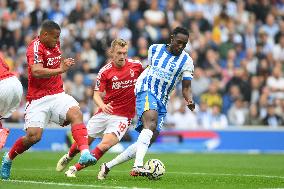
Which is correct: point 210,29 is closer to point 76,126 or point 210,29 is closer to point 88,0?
point 88,0

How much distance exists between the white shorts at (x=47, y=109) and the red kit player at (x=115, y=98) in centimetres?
127

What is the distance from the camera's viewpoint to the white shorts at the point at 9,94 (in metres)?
12.4

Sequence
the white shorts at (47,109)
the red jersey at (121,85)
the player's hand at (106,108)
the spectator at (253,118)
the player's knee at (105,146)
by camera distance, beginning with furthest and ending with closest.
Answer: the spectator at (253,118)
the red jersey at (121,85)
the player's knee at (105,146)
the player's hand at (106,108)
the white shorts at (47,109)

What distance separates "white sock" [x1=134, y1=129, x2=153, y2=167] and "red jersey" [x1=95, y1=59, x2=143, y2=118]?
147 centimetres

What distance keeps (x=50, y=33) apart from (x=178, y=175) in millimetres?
3547

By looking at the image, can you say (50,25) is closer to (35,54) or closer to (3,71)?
(35,54)

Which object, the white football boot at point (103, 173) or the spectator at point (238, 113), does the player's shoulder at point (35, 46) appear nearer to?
the white football boot at point (103, 173)

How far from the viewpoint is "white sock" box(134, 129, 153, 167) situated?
12.3 metres

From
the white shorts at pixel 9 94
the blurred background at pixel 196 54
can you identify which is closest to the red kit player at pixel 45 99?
the white shorts at pixel 9 94

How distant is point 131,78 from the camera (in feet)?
46.0

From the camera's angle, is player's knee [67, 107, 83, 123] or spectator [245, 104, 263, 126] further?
spectator [245, 104, 263, 126]

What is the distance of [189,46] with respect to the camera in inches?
989

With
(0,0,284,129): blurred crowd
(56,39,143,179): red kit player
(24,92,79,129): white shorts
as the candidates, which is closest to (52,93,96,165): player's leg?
(24,92,79,129): white shorts

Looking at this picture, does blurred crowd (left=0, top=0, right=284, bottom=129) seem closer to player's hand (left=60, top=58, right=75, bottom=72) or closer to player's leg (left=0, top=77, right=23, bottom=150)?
player's leg (left=0, top=77, right=23, bottom=150)
